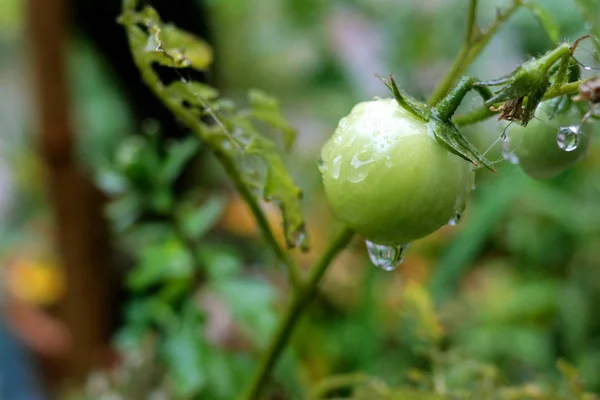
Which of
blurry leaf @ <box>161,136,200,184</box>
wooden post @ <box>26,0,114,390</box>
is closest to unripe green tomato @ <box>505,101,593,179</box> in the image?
blurry leaf @ <box>161,136,200,184</box>

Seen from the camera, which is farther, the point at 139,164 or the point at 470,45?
the point at 139,164

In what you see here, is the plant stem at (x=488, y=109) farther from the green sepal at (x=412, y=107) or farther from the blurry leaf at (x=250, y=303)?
the blurry leaf at (x=250, y=303)

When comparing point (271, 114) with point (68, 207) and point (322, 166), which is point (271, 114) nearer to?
point (322, 166)

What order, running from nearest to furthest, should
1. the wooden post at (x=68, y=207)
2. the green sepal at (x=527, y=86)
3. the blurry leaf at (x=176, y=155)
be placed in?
the green sepal at (x=527, y=86)
the blurry leaf at (x=176, y=155)
the wooden post at (x=68, y=207)

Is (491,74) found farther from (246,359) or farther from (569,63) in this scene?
(569,63)

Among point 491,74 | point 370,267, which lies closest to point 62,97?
point 370,267

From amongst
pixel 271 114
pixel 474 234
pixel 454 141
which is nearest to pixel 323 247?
pixel 474 234

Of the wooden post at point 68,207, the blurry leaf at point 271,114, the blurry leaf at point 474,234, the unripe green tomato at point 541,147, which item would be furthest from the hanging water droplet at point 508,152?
the wooden post at point 68,207

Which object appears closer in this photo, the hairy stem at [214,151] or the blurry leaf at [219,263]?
the hairy stem at [214,151]

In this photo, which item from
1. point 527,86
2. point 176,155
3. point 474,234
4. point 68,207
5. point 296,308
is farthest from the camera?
point 68,207
